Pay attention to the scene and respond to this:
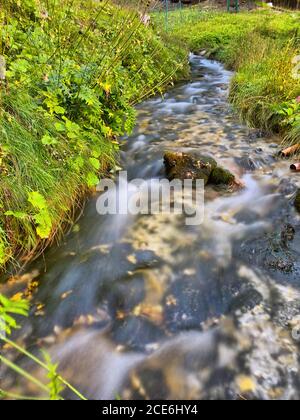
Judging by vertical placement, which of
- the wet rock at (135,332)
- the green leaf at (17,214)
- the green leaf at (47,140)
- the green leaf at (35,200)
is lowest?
the wet rock at (135,332)

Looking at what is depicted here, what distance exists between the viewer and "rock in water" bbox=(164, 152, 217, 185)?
12.9 ft

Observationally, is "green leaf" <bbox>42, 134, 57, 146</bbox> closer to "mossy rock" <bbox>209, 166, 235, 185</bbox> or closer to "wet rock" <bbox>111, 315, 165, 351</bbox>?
"wet rock" <bbox>111, 315, 165, 351</bbox>

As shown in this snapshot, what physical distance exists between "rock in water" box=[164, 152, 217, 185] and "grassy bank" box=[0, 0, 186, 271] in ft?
2.13

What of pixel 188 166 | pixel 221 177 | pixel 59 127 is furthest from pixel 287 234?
pixel 59 127

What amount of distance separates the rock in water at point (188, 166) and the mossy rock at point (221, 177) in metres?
0.05

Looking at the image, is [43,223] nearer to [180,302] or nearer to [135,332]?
[135,332]

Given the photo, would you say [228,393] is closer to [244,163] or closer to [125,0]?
[244,163]

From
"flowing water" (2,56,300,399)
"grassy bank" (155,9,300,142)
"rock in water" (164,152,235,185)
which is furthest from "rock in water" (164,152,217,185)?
"grassy bank" (155,9,300,142)

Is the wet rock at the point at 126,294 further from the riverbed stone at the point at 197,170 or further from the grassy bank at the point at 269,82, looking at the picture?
the grassy bank at the point at 269,82

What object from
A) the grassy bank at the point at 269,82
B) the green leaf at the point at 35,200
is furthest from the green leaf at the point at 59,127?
the grassy bank at the point at 269,82

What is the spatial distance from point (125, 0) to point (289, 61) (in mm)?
2712

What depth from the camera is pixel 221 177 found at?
396cm

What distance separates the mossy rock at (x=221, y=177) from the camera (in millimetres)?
3934

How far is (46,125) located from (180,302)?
1941 millimetres
